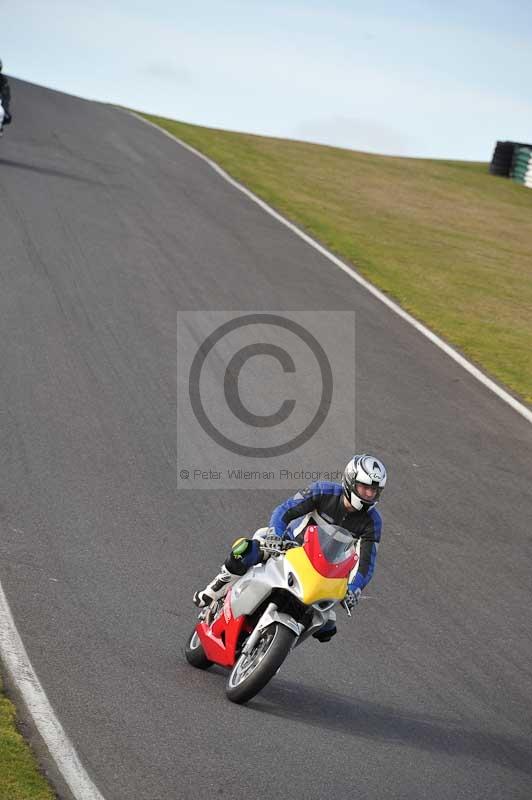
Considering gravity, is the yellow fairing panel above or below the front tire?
above

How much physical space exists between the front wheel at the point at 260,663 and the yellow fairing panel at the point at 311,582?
0.26 meters

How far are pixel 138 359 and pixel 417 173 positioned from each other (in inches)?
1146

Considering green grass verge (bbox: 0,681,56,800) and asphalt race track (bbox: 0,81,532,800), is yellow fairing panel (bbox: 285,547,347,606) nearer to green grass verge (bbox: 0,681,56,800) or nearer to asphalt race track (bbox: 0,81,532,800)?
asphalt race track (bbox: 0,81,532,800)

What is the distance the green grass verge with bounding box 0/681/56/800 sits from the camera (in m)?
5.68

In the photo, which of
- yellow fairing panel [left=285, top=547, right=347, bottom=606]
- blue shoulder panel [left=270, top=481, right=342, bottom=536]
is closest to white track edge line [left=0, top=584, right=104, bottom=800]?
yellow fairing panel [left=285, top=547, right=347, bottom=606]

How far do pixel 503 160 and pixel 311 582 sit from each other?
132 feet

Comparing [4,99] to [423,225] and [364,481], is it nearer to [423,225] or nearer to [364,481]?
[423,225]

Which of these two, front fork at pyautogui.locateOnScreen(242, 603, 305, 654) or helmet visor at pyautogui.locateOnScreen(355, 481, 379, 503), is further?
helmet visor at pyautogui.locateOnScreen(355, 481, 379, 503)

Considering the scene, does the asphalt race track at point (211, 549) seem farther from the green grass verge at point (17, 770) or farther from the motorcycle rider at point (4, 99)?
the motorcycle rider at point (4, 99)

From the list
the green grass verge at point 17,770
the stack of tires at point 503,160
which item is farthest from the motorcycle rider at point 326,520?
the stack of tires at point 503,160

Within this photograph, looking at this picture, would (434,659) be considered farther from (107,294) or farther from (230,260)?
(230,260)

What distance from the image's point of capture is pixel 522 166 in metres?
43.5

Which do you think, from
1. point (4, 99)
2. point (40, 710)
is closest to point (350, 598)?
point (40, 710)

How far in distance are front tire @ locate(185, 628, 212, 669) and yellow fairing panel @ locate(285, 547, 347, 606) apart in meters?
1.04
